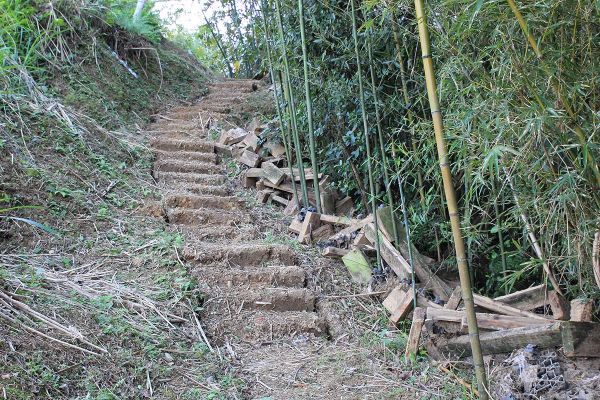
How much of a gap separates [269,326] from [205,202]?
59.5 inches

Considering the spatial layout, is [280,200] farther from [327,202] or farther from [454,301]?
[454,301]

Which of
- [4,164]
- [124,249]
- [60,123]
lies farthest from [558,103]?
[60,123]

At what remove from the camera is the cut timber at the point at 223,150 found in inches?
227

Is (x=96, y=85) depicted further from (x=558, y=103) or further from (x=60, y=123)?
(x=558, y=103)

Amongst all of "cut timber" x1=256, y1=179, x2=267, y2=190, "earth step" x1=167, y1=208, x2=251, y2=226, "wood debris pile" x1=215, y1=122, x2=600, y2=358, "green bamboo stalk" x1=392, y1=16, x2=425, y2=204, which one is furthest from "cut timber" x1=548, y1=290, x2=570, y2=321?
"cut timber" x1=256, y1=179, x2=267, y2=190

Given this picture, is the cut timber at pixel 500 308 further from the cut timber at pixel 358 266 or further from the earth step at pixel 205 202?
the earth step at pixel 205 202

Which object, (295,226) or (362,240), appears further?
(295,226)

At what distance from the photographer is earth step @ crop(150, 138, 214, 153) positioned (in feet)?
18.3

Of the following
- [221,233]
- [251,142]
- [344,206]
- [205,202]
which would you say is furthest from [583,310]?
[251,142]

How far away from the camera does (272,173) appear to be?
506cm

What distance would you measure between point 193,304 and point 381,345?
3.44 feet

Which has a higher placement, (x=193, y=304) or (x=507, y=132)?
(x=507, y=132)

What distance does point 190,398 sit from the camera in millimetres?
2572

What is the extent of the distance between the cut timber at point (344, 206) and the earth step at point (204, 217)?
2.21ft
